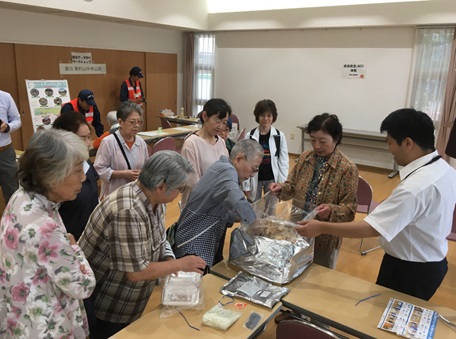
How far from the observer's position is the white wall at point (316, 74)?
648cm

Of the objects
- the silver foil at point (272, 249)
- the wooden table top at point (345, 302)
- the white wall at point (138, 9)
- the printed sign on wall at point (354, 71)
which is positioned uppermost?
the white wall at point (138, 9)

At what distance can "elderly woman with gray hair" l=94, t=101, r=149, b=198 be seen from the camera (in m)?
2.71

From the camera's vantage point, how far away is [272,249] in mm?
1862

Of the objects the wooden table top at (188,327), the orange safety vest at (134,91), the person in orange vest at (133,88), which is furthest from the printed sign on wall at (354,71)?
the wooden table top at (188,327)

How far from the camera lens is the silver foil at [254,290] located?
5.25ft

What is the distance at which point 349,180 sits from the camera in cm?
204

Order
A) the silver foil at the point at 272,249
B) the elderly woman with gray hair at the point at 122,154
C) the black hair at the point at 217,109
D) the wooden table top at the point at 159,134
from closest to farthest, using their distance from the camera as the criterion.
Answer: the silver foil at the point at 272,249 < the black hair at the point at 217,109 < the elderly woman with gray hair at the point at 122,154 < the wooden table top at the point at 159,134

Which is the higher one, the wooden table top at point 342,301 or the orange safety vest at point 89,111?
the orange safety vest at point 89,111

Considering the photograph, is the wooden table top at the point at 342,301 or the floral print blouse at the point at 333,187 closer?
the wooden table top at the point at 342,301

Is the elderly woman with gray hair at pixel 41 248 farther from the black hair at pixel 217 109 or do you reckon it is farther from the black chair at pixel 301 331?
the black hair at pixel 217 109

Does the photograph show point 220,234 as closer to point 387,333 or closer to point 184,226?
point 184,226

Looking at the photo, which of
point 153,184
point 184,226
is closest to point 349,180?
point 184,226

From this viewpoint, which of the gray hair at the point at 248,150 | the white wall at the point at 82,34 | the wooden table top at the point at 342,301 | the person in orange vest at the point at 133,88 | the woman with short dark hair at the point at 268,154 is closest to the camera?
the wooden table top at the point at 342,301

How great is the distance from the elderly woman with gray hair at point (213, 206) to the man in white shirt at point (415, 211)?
1.40 ft
